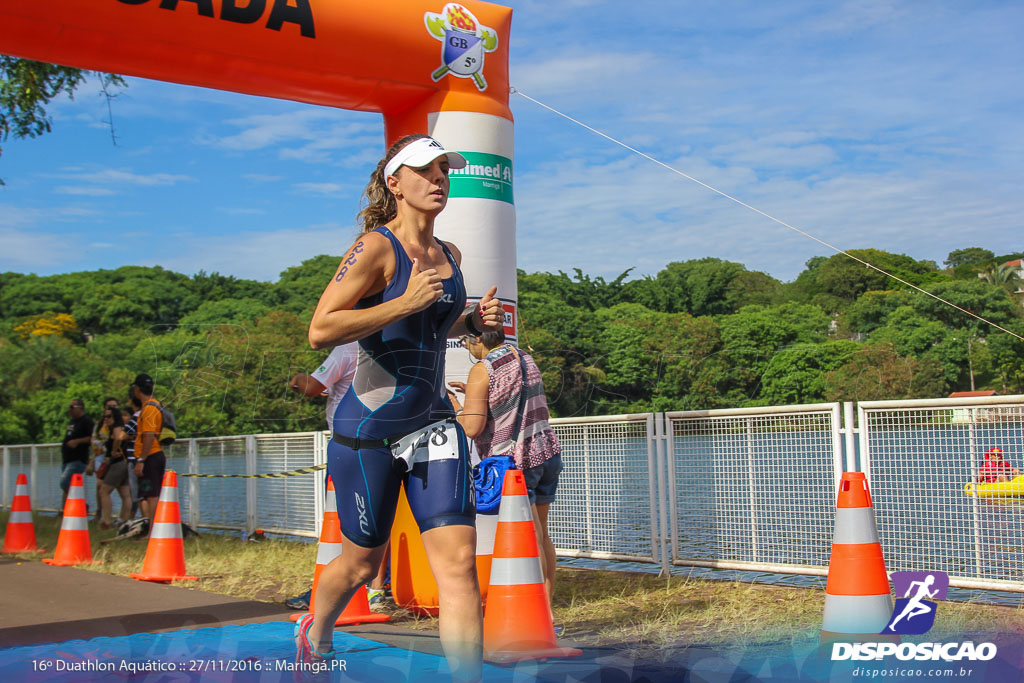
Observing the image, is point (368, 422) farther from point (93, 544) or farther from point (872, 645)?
point (93, 544)

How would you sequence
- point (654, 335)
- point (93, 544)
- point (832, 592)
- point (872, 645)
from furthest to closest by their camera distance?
point (654, 335), point (93, 544), point (832, 592), point (872, 645)

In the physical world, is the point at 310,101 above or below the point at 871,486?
above

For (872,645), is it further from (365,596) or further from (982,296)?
(982,296)

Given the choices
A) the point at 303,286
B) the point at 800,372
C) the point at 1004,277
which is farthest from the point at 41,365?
the point at 1004,277

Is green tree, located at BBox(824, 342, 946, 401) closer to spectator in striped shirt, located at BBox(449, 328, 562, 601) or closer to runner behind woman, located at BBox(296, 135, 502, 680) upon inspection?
spectator in striped shirt, located at BBox(449, 328, 562, 601)

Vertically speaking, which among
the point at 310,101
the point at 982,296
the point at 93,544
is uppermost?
the point at 982,296

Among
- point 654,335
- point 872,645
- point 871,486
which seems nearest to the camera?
point 872,645

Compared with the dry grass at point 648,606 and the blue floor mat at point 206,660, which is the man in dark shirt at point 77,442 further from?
the blue floor mat at point 206,660

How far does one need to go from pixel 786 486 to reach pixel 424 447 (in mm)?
4221

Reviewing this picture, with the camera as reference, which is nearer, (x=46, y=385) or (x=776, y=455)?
(x=776, y=455)

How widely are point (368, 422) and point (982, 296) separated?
6164 cm

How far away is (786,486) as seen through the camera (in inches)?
259

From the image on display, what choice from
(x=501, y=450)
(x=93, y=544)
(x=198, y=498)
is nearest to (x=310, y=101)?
(x=501, y=450)

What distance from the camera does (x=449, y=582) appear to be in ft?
9.95
